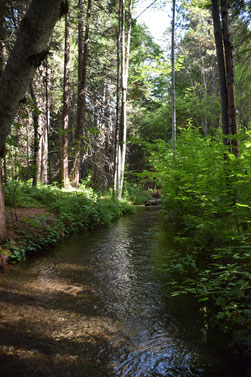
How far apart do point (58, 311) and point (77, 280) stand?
1.06 m

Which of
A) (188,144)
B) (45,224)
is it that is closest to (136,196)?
(188,144)

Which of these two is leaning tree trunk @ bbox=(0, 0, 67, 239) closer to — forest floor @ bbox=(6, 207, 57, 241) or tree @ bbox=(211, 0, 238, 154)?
forest floor @ bbox=(6, 207, 57, 241)

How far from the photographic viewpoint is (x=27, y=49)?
1.78 metres

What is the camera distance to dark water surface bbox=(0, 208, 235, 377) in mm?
2139

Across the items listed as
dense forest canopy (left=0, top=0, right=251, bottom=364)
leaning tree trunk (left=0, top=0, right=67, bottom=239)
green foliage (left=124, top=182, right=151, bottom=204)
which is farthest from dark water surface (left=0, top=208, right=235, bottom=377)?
green foliage (left=124, top=182, right=151, bottom=204)

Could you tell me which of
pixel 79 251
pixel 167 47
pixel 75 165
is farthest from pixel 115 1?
pixel 79 251

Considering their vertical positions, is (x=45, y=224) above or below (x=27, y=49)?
below

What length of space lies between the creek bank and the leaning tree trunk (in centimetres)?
366

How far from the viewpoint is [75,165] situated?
14.5 metres

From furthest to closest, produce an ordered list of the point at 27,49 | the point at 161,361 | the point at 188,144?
the point at 188,144, the point at 161,361, the point at 27,49

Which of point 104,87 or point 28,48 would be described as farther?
point 104,87

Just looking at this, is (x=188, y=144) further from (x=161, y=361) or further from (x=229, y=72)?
(x=161, y=361)

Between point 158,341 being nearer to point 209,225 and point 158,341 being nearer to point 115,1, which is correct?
point 209,225

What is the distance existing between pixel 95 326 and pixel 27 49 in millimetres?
2858
